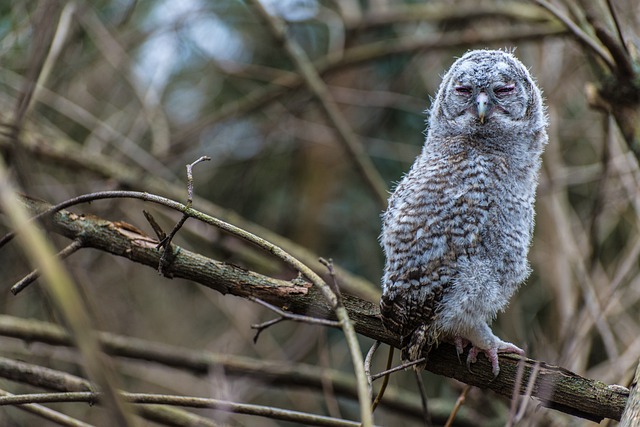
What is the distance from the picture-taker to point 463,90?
2430 millimetres

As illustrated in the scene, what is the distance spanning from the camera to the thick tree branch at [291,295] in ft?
6.45

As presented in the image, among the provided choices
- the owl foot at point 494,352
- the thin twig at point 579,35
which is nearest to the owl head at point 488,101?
the thin twig at point 579,35

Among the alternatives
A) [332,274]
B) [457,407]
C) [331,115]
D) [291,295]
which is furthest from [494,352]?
[331,115]

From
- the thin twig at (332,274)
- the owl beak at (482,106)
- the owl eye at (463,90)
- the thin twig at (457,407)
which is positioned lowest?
the thin twig at (457,407)

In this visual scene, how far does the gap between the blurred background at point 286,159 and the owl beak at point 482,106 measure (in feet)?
2.59

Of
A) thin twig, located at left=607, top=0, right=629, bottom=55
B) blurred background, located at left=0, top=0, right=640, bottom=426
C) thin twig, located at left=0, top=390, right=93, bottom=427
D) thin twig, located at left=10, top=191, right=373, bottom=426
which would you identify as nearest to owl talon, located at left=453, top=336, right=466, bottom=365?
thin twig, located at left=10, top=191, right=373, bottom=426

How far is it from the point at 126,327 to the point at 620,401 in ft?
12.9

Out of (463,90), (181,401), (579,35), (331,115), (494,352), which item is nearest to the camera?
(181,401)

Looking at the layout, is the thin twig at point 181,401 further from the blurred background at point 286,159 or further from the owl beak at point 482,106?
the owl beak at point 482,106

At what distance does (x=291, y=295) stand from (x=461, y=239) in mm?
548

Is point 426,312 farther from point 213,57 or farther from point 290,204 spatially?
point 290,204

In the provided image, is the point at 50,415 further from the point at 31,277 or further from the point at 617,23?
the point at 617,23

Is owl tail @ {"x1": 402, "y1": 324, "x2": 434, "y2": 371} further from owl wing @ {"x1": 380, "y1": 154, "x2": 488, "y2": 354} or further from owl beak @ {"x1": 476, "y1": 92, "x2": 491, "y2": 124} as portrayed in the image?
owl beak @ {"x1": 476, "y1": 92, "x2": 491, "y2": 124}

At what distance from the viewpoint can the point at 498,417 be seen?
11.4ft
